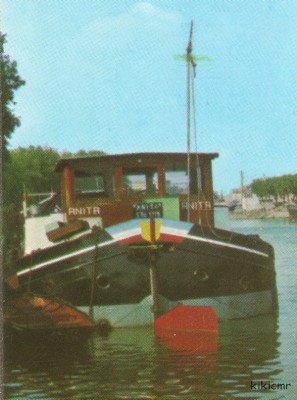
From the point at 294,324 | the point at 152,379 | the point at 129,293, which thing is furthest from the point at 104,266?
the point at 294,324

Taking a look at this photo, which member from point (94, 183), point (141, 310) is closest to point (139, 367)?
point (141, 310)

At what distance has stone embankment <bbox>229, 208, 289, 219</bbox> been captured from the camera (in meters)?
138

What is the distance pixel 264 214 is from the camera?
14525cm

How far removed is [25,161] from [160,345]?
158 feet

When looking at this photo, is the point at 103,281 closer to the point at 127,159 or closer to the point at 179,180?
the point at 127,159

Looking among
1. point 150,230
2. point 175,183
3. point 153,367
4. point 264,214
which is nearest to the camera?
point 153,367

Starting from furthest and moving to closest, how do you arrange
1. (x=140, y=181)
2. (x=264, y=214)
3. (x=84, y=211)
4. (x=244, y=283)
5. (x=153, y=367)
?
(x=264, y=214), (x=140, y=181), (x=84, y=211), (x=244, y=283), (x=153, y=367)

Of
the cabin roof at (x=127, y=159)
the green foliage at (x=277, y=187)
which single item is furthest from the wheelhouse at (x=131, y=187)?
the green foliage at (x=277, y=187)

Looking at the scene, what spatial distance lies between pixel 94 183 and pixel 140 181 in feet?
3.41

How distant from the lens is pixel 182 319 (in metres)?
14.6

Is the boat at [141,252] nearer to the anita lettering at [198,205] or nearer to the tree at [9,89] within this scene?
the anita lettering at [198,205]

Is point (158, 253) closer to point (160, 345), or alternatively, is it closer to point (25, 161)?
point (160, 345)

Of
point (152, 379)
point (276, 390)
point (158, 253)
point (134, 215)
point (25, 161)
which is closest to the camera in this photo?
point (276, 390)

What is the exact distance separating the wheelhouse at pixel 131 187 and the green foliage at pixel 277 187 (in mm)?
116538
